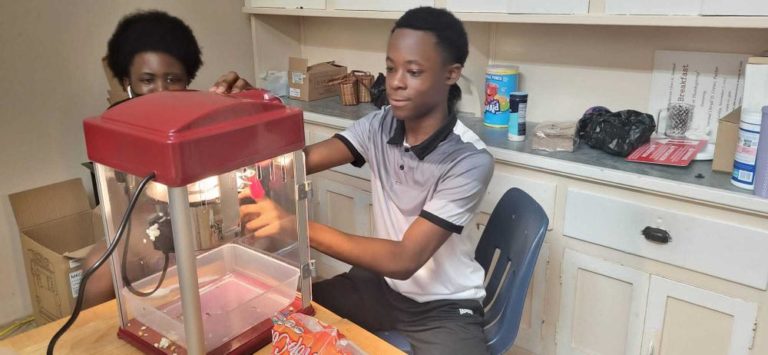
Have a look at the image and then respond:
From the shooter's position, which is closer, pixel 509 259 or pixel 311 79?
pixel 509 259

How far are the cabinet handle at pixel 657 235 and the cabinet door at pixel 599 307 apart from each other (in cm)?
13

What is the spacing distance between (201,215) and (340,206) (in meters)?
1.61

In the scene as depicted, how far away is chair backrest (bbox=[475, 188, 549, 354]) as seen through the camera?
123cm

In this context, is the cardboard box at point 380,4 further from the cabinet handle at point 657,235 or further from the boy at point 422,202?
the cabinet handle at point 657,235

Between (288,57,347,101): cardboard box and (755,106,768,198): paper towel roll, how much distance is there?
1803 mm

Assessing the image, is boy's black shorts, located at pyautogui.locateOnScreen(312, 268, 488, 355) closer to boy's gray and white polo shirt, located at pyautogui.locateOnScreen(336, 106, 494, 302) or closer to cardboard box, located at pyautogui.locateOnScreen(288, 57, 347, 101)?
boy's gray and white polo shirt, located at pyautogui.locateOnScreen(336, 106, 494, 302)

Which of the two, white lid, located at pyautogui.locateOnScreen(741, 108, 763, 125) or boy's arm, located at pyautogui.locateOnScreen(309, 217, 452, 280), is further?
white lid, located at pyautogui.locateOnScreen(741, 108, 763, 125)

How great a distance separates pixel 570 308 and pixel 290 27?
77.5 inches

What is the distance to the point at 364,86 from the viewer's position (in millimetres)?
2596

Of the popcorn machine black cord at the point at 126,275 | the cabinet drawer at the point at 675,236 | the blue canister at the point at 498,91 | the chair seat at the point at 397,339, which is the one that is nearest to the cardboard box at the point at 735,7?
the cabinet drawer at the point at 675,236

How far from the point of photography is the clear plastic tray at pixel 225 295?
0.92m

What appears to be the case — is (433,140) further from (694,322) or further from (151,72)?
(694,322)

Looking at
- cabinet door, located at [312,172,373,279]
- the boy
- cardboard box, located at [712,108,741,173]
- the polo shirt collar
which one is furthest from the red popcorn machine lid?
cabinet door, located at [312,172,373,279]

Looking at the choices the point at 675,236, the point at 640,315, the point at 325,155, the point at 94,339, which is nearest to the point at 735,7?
the point at 675,236
